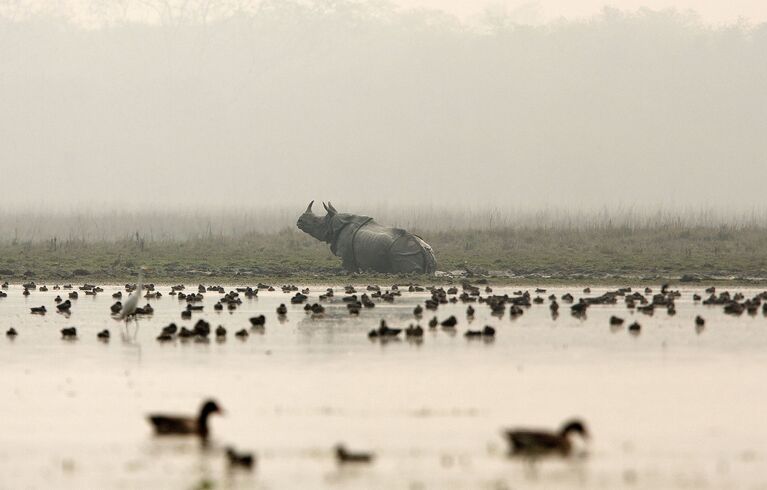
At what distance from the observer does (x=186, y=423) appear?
20.2m

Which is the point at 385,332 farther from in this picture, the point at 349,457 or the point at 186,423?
the point at 349,457

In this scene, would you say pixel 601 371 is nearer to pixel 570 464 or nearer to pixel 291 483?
pixel 570 464

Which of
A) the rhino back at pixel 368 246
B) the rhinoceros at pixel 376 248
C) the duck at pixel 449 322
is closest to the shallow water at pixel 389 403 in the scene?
the duck at pixel 449 322

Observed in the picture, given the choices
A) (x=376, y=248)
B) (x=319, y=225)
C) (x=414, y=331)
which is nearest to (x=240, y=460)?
(x=414, y=331)

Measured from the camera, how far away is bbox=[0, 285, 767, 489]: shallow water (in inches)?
712

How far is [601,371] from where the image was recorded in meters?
26.8

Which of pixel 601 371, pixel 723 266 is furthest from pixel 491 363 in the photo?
pixel 723 266

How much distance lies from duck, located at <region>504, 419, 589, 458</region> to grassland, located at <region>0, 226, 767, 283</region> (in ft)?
109

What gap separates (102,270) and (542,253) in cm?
1622

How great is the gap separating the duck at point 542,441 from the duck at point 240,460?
9.08ft

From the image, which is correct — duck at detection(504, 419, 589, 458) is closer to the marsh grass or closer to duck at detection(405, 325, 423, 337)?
duck at detection(405, 325, 423, 337)

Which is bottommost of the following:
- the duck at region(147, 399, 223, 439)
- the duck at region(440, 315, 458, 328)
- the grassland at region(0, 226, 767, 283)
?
the duck at region(147, 399, 223, 439)

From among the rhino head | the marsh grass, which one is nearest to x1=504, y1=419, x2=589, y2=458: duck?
the marsh grass

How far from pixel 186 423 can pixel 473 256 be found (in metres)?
41.7
